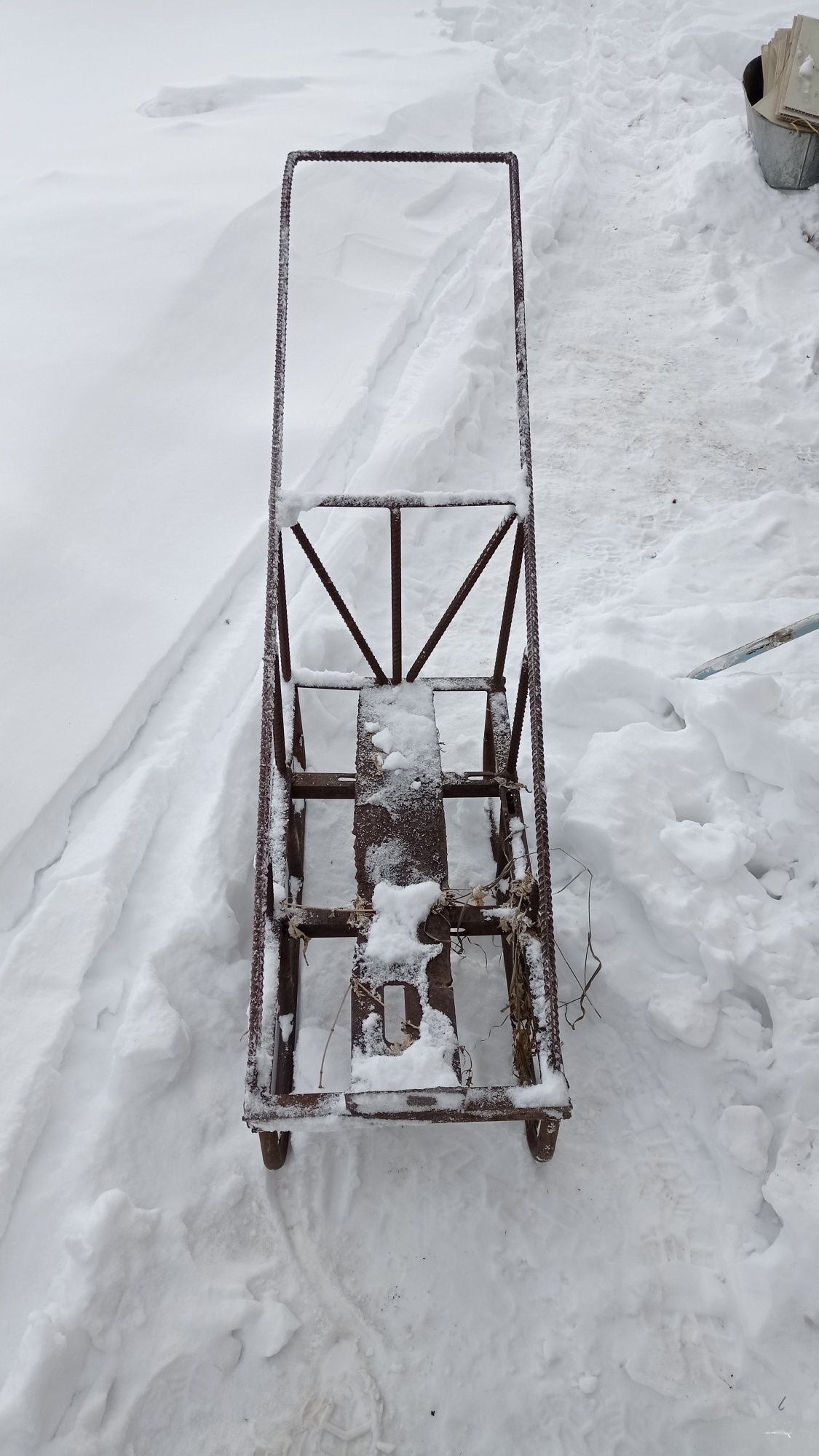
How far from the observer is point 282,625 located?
9.09ft

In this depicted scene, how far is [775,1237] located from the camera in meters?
2.24

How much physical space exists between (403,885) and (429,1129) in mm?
665

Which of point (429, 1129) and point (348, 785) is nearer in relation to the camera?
point (429, 1129)

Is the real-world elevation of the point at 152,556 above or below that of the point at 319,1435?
above

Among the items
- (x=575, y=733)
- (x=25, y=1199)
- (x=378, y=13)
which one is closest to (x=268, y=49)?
(x=378, y=13)

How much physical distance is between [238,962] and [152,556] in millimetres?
1834

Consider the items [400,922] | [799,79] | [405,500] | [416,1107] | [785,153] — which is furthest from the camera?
[785,153]

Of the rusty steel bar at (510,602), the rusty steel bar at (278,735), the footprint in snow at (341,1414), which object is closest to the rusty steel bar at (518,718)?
the rusty steel bar at (510,602)

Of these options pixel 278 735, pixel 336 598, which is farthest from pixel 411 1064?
pixel 336 598

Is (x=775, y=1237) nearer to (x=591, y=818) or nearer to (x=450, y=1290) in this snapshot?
(x=450, y=1290)

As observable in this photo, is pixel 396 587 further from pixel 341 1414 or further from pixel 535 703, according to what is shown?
pixel 341 1414

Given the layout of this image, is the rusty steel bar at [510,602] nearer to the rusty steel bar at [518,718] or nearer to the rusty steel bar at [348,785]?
the rusty steel bar at [518,718]

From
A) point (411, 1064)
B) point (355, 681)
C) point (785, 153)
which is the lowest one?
point (411, 1064)

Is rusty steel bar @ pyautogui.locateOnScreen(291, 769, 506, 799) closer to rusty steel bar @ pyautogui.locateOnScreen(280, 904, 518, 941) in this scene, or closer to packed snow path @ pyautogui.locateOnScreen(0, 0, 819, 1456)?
packed snow path @ pyautogui.locateOnScreen(0, 0, 819, 1456)
